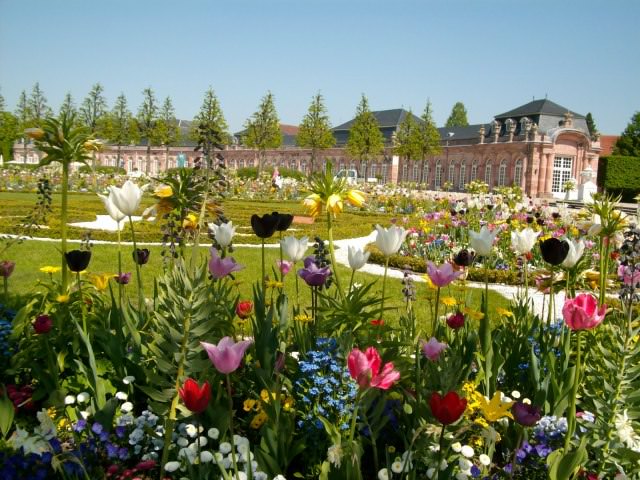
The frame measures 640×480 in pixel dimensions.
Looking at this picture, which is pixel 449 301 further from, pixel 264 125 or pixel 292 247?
pixel 264 125

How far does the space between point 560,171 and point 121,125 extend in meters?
31.1

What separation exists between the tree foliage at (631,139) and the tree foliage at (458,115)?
21.0 meters

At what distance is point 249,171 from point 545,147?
20348mm

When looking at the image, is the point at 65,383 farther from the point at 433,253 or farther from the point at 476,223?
the point at 476,223

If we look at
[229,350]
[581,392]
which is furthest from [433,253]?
[229,350]

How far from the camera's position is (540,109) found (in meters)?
42.1

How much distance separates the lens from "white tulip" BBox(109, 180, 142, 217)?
255cm

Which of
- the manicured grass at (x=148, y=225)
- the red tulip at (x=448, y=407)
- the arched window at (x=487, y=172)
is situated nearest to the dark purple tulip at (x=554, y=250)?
the red tulip at (x=448, y=407)

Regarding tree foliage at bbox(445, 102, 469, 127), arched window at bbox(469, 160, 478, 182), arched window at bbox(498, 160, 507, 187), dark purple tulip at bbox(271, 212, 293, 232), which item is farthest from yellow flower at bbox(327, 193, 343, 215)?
tree foliage at bbox(445, 102, 469, 127)

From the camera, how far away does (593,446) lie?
202 cm

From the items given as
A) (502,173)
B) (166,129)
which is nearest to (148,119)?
(166,129)

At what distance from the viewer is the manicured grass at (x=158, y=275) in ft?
19.1

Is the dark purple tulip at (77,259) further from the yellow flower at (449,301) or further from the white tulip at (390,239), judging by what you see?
the yellow flower at (449,301)

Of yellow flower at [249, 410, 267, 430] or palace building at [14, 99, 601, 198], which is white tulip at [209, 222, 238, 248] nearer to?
yellow flower at [249, 410, 267, 430]
